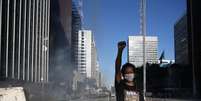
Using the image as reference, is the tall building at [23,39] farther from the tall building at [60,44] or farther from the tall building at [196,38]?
the tall building at [196,38]

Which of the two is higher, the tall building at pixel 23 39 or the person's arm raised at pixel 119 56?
the tall building at pixel 23 39

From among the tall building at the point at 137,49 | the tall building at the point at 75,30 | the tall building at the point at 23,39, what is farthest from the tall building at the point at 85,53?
the tall building at the point at 137,49

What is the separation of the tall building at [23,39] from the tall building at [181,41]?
49729 millimetres

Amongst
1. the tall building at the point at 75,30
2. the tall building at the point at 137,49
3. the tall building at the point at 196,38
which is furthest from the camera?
the tall building at the point at 75,30

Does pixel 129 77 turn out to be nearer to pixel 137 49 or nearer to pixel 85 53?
pixel 137 49

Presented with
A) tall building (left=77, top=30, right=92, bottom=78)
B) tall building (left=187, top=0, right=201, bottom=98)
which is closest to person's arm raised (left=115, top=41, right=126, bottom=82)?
tall building (left=187, top=0, right=201, bottom=98)

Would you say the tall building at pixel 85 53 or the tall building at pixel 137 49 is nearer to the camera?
the tall building at pixel 137 49

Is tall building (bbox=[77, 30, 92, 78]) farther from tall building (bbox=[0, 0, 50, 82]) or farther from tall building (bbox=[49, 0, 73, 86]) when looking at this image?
tall building (bbox=[0, 0, 50, 82])

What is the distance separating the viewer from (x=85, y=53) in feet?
474

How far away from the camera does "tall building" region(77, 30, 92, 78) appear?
13569 cm

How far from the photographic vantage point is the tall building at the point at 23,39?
197ft

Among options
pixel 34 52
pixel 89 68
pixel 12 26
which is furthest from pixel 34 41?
pixel 89 68

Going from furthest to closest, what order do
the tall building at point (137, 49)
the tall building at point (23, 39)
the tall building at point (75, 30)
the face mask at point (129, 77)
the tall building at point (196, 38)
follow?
1. the tall building at point (75, 30)
2. the tall building at point (196, 38)
3. the tall building at point (23, 39)
4. the tall building at point (137, 49)
5. the face mask at point (129, 77)

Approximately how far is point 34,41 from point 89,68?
68.3 metres
